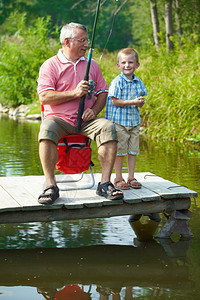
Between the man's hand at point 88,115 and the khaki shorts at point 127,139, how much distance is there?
1.20 ft

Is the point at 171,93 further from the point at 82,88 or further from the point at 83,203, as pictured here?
the point at 83,203

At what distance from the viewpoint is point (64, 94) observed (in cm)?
469

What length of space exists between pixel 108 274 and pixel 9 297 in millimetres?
751

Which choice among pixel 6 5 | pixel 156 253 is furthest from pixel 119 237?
pixel 6 5

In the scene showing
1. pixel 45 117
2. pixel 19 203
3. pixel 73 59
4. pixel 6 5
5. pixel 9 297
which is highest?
pixel 6 5

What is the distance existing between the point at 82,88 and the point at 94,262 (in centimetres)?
137

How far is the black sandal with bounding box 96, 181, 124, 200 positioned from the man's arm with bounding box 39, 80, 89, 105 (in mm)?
743

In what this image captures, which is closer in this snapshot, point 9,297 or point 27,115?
point 9,297

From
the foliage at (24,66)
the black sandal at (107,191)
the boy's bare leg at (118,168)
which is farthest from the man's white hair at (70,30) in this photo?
the foliage at (24,66)

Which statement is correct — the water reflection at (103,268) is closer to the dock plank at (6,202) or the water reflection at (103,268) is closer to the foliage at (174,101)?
the dock plank at (6,202)

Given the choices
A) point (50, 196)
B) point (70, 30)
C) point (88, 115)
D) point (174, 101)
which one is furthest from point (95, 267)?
point (174, 101)

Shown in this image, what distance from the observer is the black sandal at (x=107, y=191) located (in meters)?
4.50

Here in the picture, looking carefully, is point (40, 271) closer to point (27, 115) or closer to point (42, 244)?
point (42, 244)

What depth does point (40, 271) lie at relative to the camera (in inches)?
160
